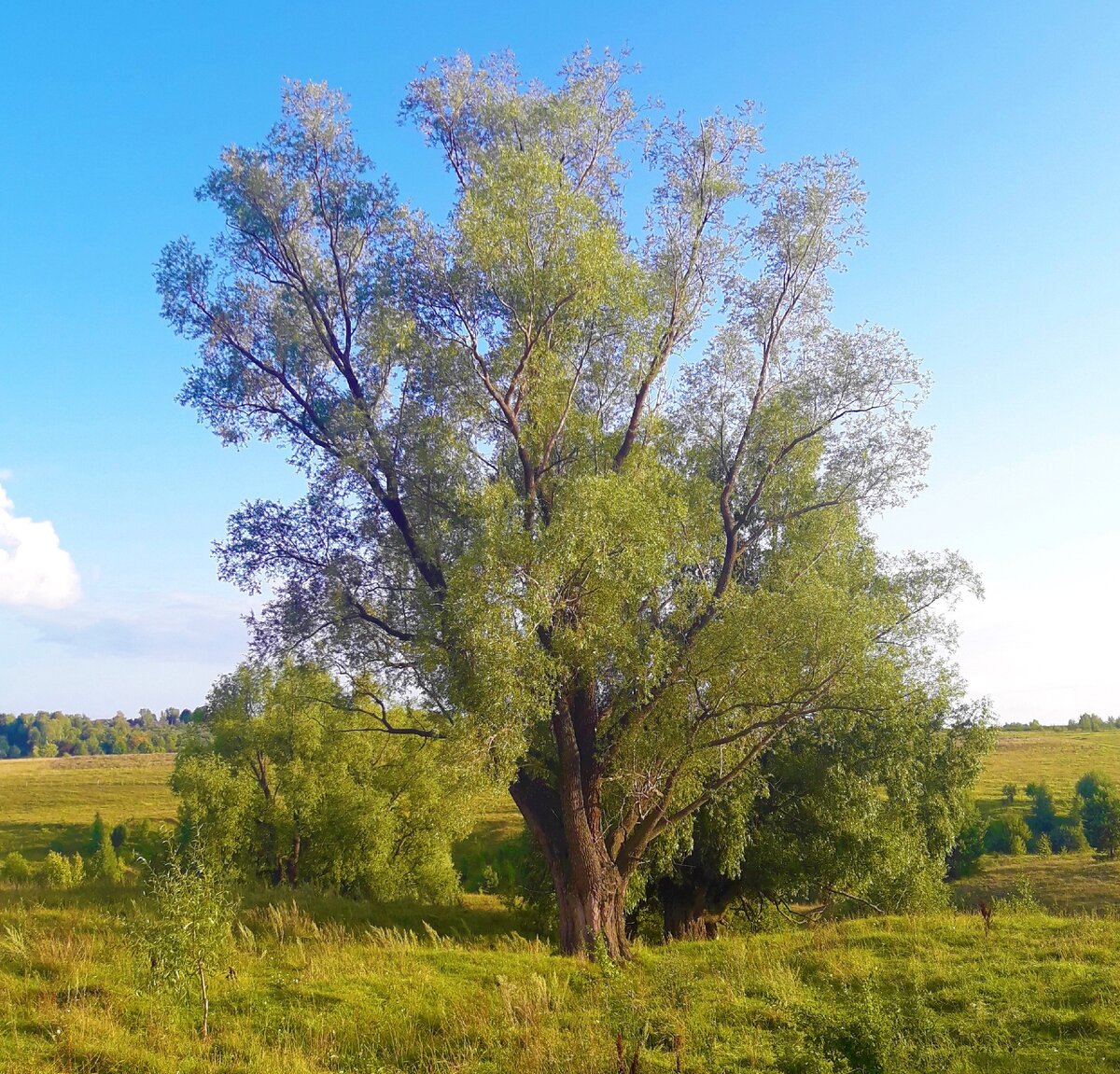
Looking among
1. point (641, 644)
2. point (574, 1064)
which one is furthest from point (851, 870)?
point (574, 1064)

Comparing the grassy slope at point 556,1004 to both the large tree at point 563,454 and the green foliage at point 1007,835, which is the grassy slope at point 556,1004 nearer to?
the large tree at point 563,454

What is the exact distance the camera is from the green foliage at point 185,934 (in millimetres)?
11352

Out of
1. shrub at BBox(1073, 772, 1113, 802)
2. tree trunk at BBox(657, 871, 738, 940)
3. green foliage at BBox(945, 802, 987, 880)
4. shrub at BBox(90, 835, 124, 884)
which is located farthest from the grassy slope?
shrub at BBox(1073, 772, 1113, 802)

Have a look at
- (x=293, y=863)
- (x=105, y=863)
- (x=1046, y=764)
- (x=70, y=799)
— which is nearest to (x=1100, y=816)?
(x=1046, y=764)

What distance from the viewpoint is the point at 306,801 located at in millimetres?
39781

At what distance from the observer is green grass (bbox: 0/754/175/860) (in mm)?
100562

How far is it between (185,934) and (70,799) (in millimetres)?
144433

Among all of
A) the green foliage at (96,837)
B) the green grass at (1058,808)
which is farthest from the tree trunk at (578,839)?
the green foliage at (96,837)

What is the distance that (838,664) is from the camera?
17.0m

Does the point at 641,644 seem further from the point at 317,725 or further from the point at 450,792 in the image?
the point at 317,725

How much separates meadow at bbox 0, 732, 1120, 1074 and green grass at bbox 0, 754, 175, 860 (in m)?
77.2

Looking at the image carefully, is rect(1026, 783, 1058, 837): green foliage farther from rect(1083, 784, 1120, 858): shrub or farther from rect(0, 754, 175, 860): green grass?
rect(0, 754, 175, 860): green grass

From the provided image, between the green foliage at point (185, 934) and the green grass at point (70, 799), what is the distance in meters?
79.4

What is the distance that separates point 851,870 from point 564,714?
12916 mm
